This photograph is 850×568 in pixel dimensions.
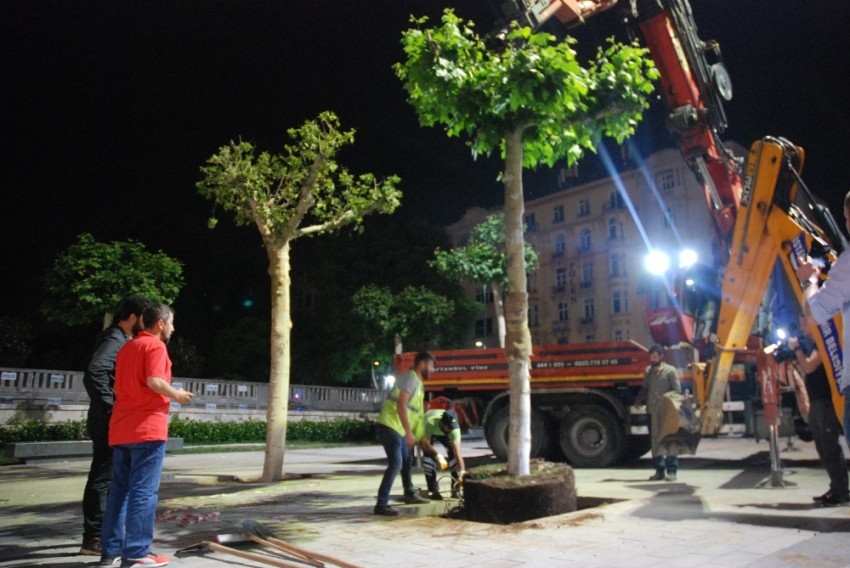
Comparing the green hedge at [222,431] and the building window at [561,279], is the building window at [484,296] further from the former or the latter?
the green hedge at [222,431]

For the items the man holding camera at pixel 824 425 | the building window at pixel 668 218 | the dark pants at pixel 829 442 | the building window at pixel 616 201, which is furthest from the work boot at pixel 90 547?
the building window at pixel 616 201

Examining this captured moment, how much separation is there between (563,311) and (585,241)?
17.9ft

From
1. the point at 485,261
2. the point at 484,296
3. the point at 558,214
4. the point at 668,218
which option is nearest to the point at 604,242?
the point at 558,214

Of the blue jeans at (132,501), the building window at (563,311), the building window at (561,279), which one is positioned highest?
the building window at (561,279)

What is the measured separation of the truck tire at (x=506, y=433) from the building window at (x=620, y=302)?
3430 centimetres

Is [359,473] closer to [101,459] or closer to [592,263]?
[101,459]

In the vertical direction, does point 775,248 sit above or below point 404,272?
below

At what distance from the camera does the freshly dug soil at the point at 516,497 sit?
5.86 meters

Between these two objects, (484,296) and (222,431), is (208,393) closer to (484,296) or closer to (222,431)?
(222,431)

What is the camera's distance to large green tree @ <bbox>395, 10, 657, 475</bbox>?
6.27 m

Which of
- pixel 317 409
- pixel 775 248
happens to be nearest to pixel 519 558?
pixel 775 248

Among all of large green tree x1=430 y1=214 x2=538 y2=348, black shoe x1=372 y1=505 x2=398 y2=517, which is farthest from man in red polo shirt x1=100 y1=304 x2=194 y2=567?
large green tree x1=430 y1=214 x2=538 y2=348

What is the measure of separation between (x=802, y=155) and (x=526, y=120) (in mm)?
3380

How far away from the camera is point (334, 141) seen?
10.8 m
